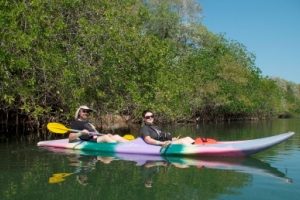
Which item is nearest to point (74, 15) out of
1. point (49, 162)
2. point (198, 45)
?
point (49, 162)

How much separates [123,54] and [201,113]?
20.1 meters

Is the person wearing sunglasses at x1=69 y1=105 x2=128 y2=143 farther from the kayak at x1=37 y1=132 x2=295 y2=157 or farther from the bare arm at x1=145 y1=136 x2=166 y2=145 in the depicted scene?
the bare arm at x1=145 y1=136 x2=166 y2=145

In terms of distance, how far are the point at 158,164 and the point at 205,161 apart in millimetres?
923

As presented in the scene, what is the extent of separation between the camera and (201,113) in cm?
3080

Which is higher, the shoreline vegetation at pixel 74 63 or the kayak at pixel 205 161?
the shoreline vegetation at pixel 74 63

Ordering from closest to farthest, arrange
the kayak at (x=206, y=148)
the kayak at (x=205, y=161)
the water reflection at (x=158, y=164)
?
the water reflection at (x=158, y=164) → the kayak at (x=205, y=161) → the kayak at (x=206, y=148)

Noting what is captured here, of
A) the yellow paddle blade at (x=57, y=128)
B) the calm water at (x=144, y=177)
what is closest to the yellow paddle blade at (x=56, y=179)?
the calm water at (x=144, y=177)

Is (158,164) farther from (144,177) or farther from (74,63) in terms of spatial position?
(74,63)

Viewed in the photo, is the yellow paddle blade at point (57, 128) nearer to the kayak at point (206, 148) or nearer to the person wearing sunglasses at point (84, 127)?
the person wearing sunglasses at point (84, 127)

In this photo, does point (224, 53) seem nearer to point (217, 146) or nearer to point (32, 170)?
point (217, 146)

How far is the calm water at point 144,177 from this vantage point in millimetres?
4648

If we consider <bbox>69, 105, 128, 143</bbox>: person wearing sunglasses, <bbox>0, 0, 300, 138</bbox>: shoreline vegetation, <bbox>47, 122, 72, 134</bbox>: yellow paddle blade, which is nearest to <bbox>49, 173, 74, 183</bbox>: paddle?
<bbox>69, 105, 128, 143</bbox>: person wearing sunglasses

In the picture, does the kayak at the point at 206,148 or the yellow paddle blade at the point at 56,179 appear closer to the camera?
the yellow paddle blade at the point at 56,179

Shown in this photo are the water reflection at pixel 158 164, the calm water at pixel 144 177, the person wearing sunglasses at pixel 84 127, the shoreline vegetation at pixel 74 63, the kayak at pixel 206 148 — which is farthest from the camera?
the shoreline vegetation at pixel 74 63
